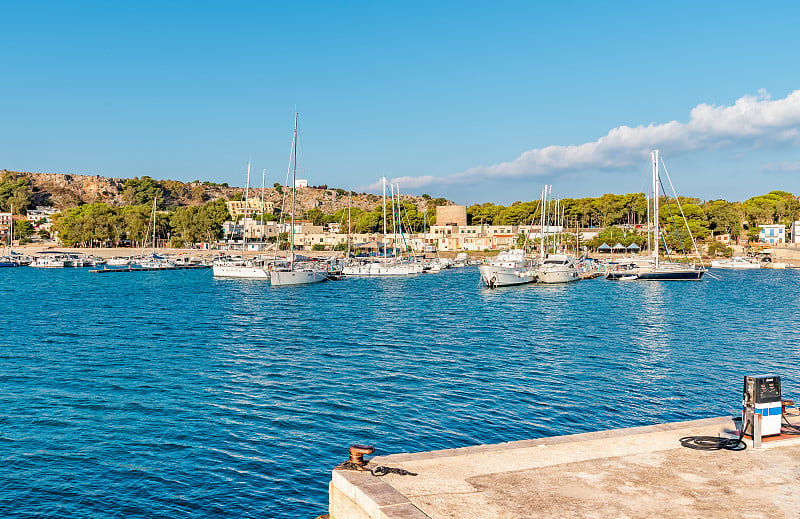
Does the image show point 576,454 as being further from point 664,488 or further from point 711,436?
point 711,436

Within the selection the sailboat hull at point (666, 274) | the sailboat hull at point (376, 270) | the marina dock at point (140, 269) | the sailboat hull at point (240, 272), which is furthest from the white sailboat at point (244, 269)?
the sailboat hull at point (666, 274)

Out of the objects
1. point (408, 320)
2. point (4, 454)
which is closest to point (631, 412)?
point (4, 454)

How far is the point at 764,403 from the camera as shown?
11242 millimetres

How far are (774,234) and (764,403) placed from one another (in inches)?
6395

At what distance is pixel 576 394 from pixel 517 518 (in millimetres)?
14135

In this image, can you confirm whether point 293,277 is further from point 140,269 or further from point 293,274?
point 140,269

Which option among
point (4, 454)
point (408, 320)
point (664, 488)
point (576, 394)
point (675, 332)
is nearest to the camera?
point (664, 488)

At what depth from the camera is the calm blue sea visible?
14.5 m

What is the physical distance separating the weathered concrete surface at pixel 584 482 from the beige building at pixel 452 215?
6941 inches

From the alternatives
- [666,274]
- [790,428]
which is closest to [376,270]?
[666,274]

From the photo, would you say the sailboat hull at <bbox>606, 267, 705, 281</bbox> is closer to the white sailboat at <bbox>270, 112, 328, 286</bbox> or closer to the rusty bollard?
the white sailboat at <bbox>270, 112, 328, 286</bbox>

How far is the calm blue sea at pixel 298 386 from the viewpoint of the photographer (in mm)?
14461

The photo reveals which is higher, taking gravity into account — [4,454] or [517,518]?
[517,518]

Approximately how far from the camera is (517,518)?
27.6 ft
